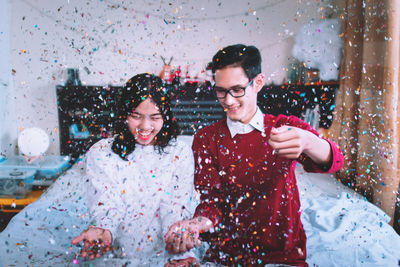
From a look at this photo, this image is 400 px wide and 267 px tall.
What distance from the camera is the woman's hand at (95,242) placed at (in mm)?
623

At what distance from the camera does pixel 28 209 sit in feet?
2.85

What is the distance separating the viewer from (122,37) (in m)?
0.73

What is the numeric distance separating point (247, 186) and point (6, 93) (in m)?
0.77

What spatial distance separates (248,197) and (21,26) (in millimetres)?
843

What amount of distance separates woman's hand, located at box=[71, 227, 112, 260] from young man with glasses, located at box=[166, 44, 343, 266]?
9.6 inches

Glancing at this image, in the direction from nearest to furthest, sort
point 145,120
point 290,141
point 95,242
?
point 290,141 < point 95,242 < point 145,120

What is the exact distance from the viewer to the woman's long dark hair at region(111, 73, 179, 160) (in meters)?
0.73

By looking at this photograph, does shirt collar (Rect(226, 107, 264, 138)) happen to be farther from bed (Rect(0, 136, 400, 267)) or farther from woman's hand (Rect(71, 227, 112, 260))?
woman's hand (Rect(71, 227, 112, 260))

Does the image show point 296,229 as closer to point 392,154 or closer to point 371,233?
point 371,233

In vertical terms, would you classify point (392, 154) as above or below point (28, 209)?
above

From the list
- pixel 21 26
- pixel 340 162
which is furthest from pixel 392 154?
pixel 21 26

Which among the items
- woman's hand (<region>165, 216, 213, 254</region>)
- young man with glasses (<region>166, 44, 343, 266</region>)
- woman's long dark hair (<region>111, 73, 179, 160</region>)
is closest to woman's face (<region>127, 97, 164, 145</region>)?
woman's long dark hair (<region>111, 73, 179, 160</region>)

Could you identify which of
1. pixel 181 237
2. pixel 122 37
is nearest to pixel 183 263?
pixel 181 237

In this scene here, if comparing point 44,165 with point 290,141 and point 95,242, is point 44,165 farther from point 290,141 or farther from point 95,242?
point 290,141
